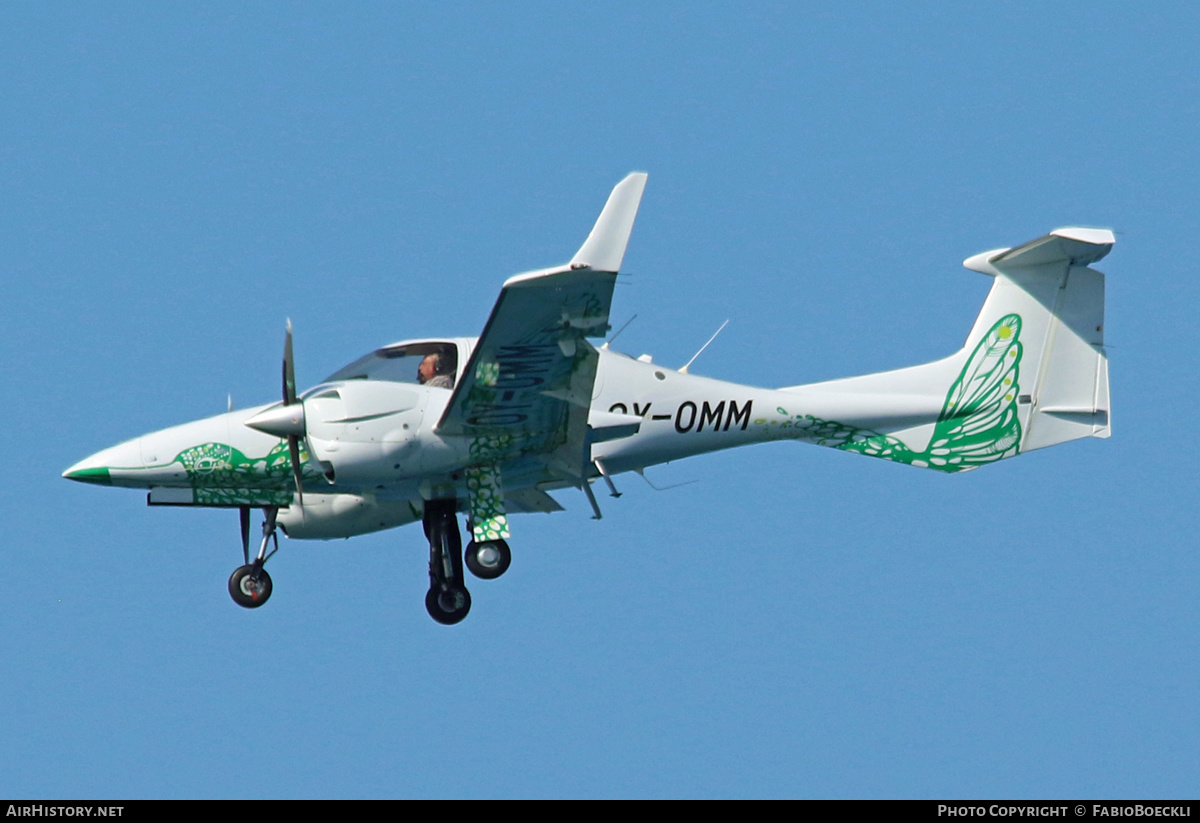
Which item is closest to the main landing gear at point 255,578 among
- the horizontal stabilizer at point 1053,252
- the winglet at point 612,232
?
the winglet at point 612,232

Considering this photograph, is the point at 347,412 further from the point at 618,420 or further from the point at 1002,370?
the point at 1002,370

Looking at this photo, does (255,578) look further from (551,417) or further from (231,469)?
(551,417)

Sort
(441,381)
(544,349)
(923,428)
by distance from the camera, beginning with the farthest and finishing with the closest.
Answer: (923,428) → (441,381) → (544,349)

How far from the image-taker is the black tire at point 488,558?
2120cm

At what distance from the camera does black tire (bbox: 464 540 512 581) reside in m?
21.2

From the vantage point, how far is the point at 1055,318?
23047 millimetres

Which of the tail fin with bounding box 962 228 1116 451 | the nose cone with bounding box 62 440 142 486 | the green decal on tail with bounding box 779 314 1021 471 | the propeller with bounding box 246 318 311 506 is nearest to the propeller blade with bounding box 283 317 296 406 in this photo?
the propeller with bounding box 246 318 311 506

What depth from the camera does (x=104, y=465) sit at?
2114 cm

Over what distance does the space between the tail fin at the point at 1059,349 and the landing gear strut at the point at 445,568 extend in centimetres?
761

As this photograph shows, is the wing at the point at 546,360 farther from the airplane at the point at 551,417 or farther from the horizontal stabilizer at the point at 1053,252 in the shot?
the horizontal stabilizer at the point at 1053,252

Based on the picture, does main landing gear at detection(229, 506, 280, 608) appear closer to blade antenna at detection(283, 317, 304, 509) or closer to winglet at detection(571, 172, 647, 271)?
blade antenna at detection(283, 317, 304, 509)

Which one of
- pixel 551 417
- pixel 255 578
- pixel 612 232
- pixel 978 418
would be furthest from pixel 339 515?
pixel 978 418

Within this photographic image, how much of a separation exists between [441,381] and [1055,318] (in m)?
8.33

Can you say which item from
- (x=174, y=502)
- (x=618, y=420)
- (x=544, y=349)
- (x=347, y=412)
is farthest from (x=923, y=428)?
(x=174, y=502)
